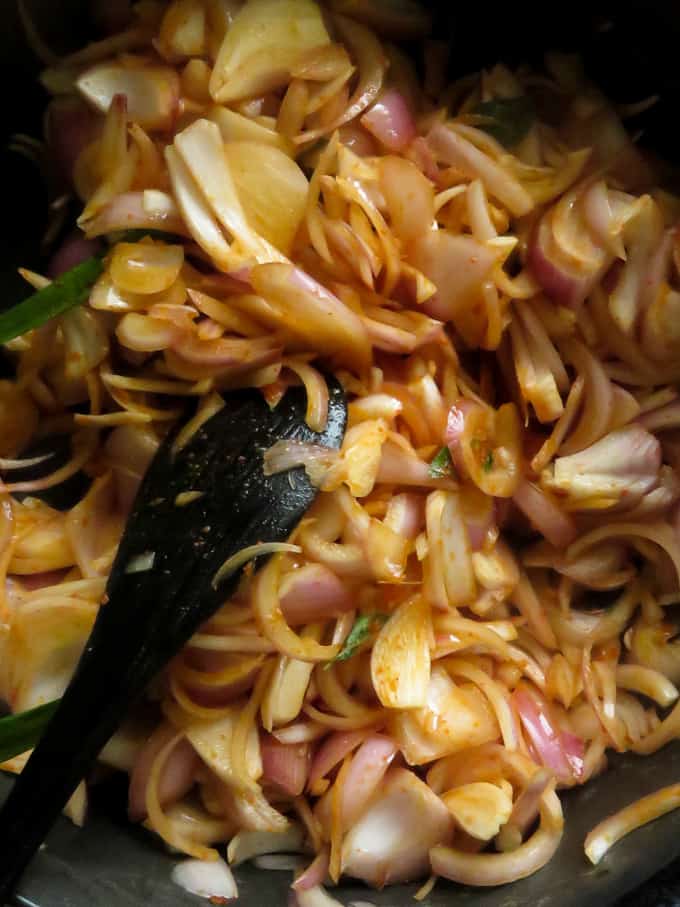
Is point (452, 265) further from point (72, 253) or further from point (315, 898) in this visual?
point (315, 898)

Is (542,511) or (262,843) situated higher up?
(542,511)

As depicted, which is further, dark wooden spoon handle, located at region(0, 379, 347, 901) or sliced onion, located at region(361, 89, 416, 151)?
sliced onion, located at region(361, 89, 416, 151)

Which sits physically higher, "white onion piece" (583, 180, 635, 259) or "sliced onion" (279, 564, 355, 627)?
"white onion piece" (583, 180, 635, 259)

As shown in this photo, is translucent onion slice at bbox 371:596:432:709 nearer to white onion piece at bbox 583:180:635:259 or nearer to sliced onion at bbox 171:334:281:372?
sliced onion at bbox 171:334:281:372

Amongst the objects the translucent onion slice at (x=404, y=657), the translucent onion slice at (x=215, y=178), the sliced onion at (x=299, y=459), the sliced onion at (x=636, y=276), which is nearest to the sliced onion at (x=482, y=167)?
the sliced onion at (x=636, y=276)

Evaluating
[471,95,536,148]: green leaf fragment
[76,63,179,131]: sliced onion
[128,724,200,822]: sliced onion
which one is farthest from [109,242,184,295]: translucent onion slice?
[128,724,200,822]: sliced onion

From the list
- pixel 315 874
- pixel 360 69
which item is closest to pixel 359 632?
pixel 315 874
